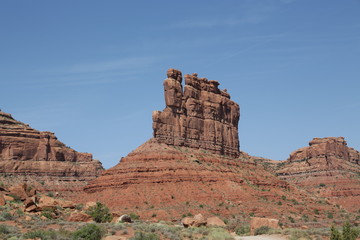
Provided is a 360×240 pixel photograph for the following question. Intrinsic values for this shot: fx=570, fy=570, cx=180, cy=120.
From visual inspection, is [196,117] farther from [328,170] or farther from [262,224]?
[328,170]

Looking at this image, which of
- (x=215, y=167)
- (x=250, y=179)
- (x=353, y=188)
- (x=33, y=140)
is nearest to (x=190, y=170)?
(x=215, y=167)

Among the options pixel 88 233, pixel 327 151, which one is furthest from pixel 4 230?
pixel 327 151

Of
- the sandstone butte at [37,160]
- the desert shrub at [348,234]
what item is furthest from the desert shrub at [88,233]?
the sandstone butte at [37,160]

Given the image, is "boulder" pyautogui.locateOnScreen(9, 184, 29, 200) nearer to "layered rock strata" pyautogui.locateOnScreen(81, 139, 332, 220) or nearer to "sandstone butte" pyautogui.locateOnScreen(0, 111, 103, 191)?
"layered rock strata" pyautogui.locateOnScreen(81, 139, 332, 220)

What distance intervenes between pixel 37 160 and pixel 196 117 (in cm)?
4073

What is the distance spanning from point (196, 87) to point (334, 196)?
48096 mm

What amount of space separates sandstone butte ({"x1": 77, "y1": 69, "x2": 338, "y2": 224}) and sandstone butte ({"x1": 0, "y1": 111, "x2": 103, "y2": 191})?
95.9 feet

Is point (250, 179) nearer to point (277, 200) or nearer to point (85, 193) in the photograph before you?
point (277, 200)

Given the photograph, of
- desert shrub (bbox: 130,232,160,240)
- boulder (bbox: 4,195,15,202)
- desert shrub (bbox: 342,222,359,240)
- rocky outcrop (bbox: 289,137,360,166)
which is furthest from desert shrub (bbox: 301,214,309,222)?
rocky outcrop (bbox: 289,137,360,166)

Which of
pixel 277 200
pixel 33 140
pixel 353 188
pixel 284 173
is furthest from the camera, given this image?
pixel 284 173

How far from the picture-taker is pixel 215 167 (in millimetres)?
96812

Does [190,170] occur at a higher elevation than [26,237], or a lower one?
higher

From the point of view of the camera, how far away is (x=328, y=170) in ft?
472

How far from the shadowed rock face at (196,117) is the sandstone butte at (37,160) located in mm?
33511
